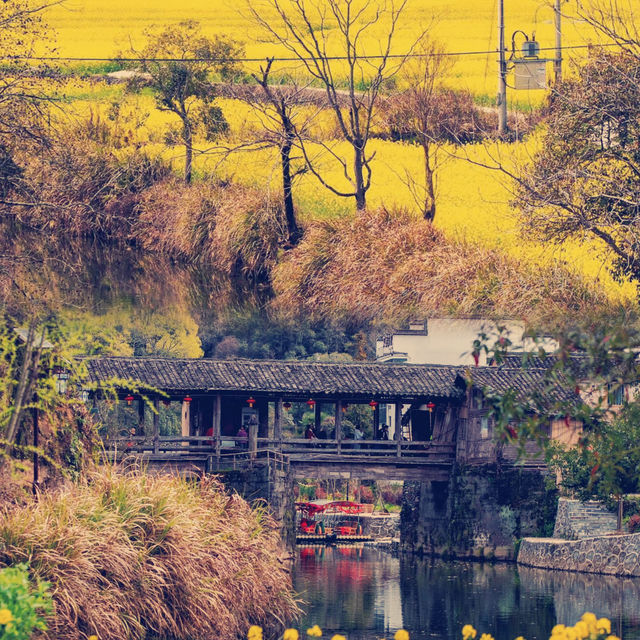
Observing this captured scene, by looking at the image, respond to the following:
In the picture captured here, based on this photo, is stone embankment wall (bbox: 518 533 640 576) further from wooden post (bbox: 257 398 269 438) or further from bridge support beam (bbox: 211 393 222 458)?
wooden post (bbox: 257 398 269 438)

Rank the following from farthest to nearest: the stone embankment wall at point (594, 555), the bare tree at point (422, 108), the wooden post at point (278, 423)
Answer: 1. the wooden post at point (278, 423)
2. the bare tree at point (422, 108)
3. the stone embankment wall at point (594, 555)

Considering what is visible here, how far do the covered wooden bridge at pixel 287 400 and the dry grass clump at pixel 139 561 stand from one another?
17231 mm

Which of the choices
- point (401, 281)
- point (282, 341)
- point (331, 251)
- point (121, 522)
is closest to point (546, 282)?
point (401, 281)

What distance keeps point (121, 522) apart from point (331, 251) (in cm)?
1349

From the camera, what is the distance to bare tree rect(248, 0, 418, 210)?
31.7 meters

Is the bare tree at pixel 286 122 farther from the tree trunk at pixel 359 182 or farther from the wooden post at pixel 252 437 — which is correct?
the wooden post at pixel 252 437

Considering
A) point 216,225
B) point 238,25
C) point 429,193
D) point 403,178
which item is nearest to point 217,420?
point 216,225

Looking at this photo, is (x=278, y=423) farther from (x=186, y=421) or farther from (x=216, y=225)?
(x=216, y=225)

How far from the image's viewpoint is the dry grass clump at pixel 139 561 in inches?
635

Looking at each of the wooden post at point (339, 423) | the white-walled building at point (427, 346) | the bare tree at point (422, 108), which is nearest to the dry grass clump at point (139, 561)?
the bare tree at point (422, 108)

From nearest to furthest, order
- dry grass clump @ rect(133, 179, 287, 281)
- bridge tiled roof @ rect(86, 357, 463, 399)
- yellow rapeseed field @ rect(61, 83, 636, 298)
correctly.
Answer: yellow rapeseed field @ rect(61, 83, 636, 298)
dry grass clump @ rect(133, 179, 287, 281)
bridge tiled roof @ rect(86, 357, 463, 399)

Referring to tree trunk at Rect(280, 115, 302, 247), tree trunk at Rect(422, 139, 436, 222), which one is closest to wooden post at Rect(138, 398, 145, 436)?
tree trunk at Rect(280, 115, 302, 247)

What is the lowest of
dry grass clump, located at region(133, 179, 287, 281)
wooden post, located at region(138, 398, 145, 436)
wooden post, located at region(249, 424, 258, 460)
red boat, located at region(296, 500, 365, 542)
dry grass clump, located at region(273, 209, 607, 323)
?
red boat, located at region(296, 500, 365, 542)

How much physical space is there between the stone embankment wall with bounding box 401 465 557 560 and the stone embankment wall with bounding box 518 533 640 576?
313cm
